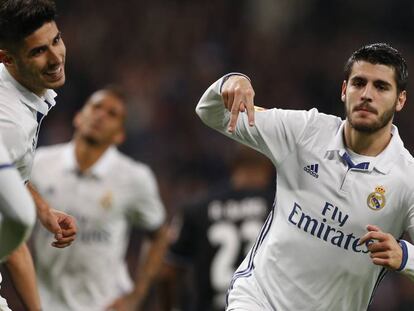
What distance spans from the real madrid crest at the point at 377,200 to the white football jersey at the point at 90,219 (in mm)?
3513

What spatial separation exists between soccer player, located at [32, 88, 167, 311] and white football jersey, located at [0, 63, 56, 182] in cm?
315

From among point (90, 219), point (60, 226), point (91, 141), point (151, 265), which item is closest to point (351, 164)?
point (60, 226)

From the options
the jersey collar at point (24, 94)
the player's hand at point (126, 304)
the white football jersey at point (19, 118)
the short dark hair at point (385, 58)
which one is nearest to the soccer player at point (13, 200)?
the white football jersey at point (19, 118)

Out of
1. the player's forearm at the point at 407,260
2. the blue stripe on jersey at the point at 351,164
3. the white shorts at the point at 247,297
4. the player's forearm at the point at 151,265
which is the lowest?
the player's forearm at the point at 151,265

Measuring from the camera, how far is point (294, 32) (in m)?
16.8

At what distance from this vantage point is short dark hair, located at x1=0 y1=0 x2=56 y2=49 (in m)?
4.71

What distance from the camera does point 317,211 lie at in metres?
5.09

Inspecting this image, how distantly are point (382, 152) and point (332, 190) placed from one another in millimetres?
324

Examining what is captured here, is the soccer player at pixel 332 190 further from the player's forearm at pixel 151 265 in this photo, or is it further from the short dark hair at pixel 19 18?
the player's forearm at pixel 151 265

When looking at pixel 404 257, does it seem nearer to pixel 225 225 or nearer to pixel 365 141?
pixel 365 141

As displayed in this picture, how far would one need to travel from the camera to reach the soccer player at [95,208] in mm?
7957

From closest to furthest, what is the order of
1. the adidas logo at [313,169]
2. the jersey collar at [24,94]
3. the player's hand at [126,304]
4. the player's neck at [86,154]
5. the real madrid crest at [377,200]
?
1. the jersey collar at [24,94]
2. the real madrid crest at [377,200]
3. the adidas logo at [313,169]
4. the player's hand at [126,304]
5. the player's neck at [86,154]

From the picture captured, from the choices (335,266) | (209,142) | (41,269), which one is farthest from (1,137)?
(209,142)

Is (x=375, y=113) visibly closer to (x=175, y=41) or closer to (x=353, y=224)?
(x=353, y=224)
